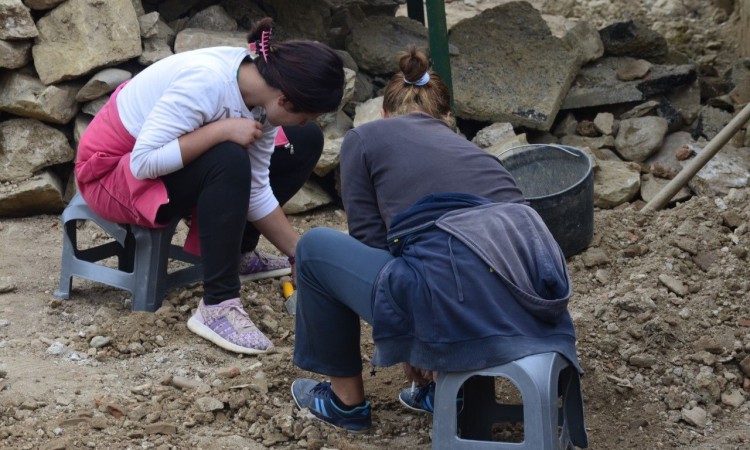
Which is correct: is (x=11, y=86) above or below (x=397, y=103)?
below

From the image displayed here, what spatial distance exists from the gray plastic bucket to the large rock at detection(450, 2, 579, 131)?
33.3 inches

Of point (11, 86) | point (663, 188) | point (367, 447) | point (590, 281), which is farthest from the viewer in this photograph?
point (663, 188)

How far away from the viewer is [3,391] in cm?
345

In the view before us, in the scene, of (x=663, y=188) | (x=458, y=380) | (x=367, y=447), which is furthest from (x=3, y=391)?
(x=663, y=188)

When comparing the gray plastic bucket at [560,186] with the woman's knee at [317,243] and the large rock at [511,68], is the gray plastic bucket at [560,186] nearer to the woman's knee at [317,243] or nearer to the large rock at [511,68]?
the large rock at [511,68]

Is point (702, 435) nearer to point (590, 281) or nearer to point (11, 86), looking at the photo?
point (590, 281)

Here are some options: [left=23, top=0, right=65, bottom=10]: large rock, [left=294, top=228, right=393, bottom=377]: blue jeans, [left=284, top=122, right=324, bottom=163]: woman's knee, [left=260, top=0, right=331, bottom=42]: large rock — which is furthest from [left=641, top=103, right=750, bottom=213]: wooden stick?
[left=23, top=0, right=65, bottom=10]: large rock

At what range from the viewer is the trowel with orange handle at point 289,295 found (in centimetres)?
431

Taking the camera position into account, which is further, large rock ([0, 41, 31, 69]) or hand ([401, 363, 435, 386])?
large rock ([0, 41, 31, 69])

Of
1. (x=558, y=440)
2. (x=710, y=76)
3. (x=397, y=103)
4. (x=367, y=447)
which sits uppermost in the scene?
(x=397, y=103)

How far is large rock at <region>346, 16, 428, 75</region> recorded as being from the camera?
6.26 meters

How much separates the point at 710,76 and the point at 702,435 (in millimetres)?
4711

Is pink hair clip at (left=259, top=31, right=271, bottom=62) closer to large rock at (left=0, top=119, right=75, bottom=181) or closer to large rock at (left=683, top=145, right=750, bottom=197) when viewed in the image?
large rock at (left=0, top=119, right=75, bottom=181)

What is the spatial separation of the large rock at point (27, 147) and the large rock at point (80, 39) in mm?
270
